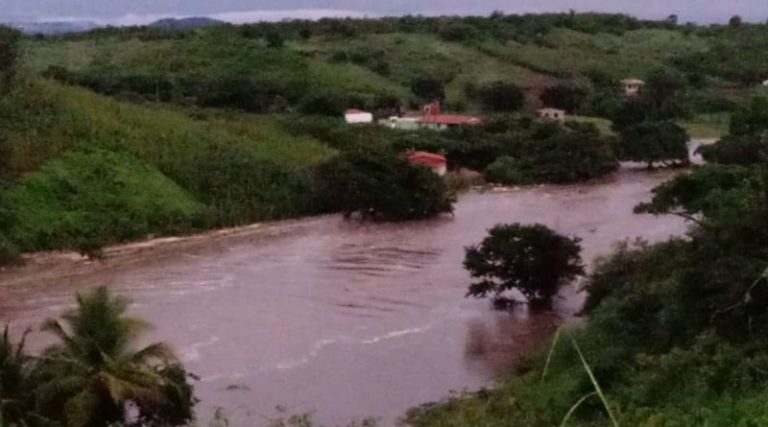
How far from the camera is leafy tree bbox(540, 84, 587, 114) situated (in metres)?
51.5

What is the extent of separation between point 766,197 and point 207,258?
646 inches

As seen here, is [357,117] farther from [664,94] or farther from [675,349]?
[675,349]

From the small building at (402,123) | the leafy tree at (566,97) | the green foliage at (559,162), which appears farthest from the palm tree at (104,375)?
the leafy tree at (566,97)

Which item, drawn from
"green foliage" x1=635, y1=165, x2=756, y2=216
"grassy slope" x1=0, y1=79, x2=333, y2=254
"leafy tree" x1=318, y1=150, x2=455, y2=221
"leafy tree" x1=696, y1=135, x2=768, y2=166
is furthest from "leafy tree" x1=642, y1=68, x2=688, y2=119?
"green foliage" x1=635, y1=165, x2=756, y2=216

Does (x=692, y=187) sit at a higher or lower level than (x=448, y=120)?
higher

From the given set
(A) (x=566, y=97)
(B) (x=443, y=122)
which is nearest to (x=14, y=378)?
(B) (x=443, y=122)

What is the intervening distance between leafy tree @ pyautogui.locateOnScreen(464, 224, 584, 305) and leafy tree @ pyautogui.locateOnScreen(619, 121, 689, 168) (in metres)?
18.4

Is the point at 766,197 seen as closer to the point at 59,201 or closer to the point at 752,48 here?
the point at 59,201

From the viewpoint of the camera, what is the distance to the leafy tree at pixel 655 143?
129 ft

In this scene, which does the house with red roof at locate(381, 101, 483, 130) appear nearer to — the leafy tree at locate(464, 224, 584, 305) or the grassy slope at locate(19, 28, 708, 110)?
the grassy slope at locate(19, 28, 708, 110)

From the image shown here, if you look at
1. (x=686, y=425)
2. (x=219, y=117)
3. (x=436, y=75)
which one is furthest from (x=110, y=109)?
(x=686, y=425)

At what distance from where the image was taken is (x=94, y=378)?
12805mm

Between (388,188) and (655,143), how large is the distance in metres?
12.1

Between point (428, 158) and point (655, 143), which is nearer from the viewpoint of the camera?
point (428, 158)
